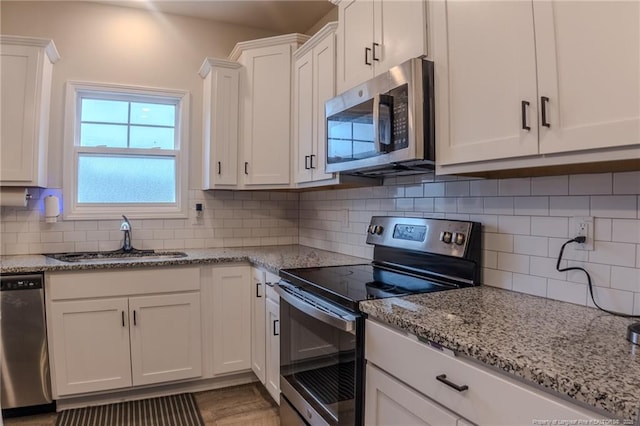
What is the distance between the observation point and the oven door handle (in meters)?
1.46

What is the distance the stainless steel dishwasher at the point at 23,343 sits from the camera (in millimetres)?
2258

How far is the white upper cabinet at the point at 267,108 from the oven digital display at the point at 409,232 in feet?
3.44

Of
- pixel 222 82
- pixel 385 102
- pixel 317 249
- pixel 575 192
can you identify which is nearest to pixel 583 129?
pixel 575 192

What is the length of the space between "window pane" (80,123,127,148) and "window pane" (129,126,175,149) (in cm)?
7

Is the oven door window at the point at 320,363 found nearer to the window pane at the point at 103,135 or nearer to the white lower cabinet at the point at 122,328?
the white lower cabinet at the point at 122,328

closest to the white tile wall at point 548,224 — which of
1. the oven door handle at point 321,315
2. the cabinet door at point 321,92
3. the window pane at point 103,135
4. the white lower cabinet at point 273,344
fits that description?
the cabinet door at point 321,92

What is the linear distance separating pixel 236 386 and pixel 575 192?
2.35 meters

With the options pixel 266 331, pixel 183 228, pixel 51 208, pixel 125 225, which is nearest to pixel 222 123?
pixel 183 228

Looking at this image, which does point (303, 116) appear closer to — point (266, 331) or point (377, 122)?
point (377, 122)

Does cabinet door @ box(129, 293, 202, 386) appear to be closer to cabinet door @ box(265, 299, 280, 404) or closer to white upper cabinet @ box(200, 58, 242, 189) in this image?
cabinet door @ box(265, 299, 280, 404)

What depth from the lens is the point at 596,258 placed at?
53.0 inches

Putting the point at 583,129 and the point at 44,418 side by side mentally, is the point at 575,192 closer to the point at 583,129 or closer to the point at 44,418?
the point at 583,129

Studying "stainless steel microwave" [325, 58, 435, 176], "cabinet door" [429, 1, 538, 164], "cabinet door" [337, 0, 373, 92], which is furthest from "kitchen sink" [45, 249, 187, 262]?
"cabinet door" [429, 1, 538, 164]

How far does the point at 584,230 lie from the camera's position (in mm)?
1371
